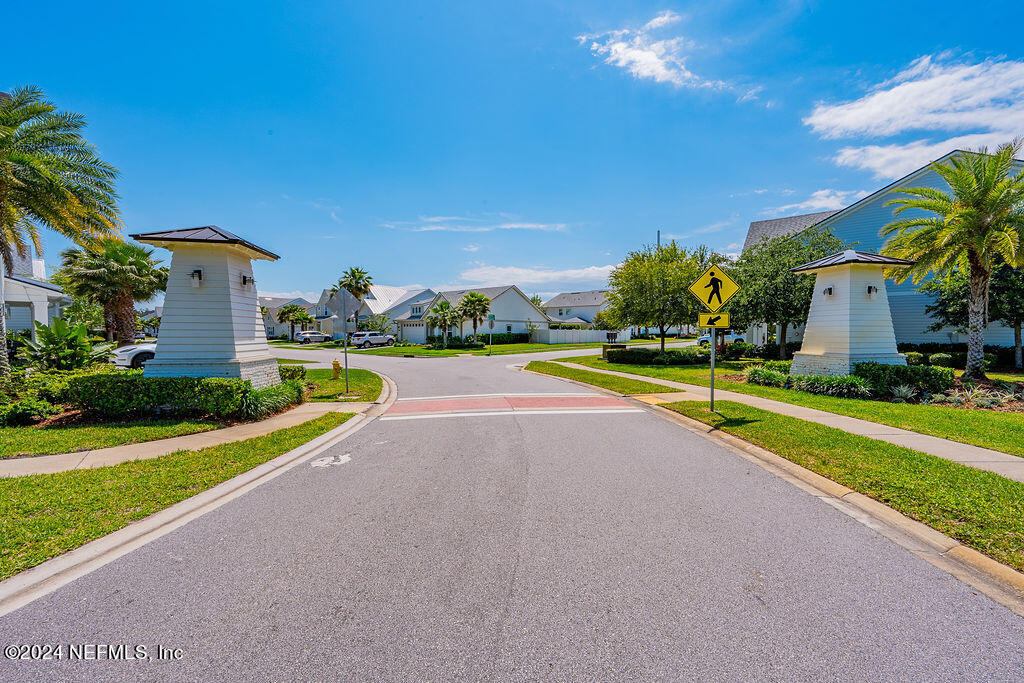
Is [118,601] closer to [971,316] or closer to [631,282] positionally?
Answer: [971,316]

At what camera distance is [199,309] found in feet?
35.4

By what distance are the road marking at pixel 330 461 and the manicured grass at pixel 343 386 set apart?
6010 millimetres

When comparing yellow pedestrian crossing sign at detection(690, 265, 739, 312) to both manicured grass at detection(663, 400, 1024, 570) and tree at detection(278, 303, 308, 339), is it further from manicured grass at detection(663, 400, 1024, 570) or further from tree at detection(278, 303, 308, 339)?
tree at detection(278, 303, 308, 339)

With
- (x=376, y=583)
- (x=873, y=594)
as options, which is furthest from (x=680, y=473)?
(x=376, y=583)

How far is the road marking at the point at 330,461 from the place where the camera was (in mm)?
6801

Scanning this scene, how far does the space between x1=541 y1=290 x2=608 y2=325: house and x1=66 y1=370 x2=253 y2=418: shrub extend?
6382 centimetres

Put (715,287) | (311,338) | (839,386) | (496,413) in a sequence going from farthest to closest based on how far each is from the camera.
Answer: (311,338) → (839,386) → (496,413) → (715,287)

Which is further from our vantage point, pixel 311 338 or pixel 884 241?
pixel 311 338

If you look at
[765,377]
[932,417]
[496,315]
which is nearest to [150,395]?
[932,417]

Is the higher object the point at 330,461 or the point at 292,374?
the point at 292,374

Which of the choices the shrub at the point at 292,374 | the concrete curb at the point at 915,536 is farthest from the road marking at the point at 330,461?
the shrub at the point at 292,374

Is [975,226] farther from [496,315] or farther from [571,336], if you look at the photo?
[571,336]

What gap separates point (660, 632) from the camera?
2.92 m

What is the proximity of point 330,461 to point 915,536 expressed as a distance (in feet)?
23.2
